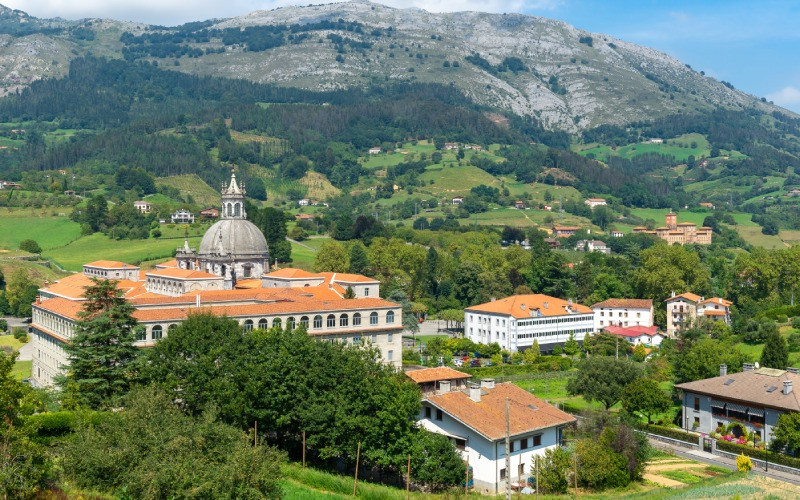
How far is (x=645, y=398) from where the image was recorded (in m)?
53.5

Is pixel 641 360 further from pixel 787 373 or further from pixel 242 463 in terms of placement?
pixel 242 463

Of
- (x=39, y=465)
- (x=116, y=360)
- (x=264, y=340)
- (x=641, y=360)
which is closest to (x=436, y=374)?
(x=264, y=340)

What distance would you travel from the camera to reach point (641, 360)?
8138 centimetres

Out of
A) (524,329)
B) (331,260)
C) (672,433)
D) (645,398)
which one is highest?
(331,260)

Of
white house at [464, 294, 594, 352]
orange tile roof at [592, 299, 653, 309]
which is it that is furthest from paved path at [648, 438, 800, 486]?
orange tile roof at [592, 299, 653, 309]

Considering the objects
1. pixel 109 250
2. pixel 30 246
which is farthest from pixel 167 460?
pixel 30 246

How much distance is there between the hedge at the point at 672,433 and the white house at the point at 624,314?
47.9 meters

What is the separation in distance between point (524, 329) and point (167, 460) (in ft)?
215

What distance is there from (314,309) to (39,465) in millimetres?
38993

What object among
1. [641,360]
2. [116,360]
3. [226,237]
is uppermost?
[226,237]

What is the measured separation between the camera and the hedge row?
71688 millimetres

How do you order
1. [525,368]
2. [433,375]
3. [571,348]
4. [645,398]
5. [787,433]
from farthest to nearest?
A: [571,348] → [525,368] → [645,398] → [433,375] → [787,433]

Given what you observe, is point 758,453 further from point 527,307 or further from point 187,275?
point 187,275

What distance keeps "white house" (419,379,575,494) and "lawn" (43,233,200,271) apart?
278 ft
